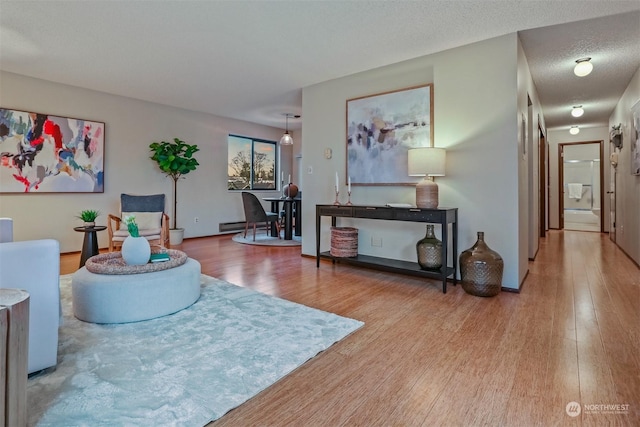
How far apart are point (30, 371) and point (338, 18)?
3.13 m

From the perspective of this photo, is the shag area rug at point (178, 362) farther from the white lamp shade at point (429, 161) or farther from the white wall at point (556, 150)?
the white wall at point (556, 150)

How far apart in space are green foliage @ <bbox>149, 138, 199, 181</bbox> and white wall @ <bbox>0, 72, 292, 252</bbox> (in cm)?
22

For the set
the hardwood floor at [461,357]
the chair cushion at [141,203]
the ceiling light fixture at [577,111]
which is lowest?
the hardwood floor at [461,357]

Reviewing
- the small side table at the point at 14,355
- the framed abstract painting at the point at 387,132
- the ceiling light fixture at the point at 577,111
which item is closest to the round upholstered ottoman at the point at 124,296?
the small side table at the point at 14,355

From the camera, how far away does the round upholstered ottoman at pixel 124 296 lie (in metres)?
2.29

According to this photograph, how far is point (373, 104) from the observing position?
4055mm

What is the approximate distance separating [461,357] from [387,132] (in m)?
2.71

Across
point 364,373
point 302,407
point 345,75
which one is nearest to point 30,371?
point 302,407

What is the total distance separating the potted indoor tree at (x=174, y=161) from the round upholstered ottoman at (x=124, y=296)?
131 inches

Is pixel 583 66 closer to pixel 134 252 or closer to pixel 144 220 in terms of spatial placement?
pixel 134 252

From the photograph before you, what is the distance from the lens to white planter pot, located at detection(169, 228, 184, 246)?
5.71 m

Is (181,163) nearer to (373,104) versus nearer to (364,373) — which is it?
(373,104)

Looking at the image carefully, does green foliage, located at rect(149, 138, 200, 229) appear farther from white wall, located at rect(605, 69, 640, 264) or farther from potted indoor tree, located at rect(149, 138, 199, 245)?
white wall, located at rect(605, 69, 640, 264)

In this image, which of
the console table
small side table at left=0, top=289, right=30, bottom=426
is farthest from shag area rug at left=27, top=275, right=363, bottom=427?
the console table
